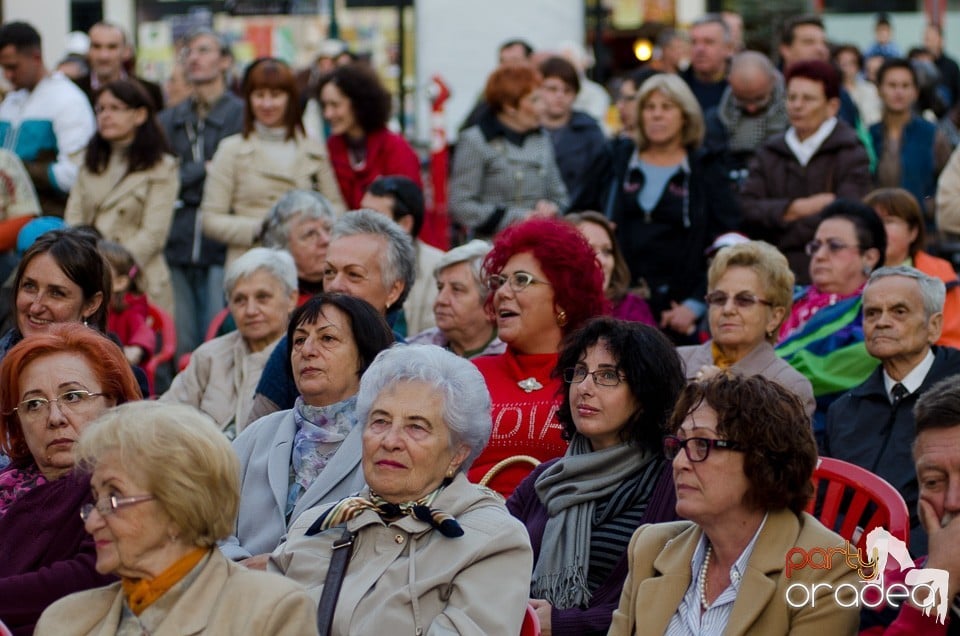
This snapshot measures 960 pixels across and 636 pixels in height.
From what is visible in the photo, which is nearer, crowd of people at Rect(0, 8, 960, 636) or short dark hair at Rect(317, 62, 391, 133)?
crowd of people at Rect(0, 8, 960, 636)

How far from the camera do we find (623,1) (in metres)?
18.7

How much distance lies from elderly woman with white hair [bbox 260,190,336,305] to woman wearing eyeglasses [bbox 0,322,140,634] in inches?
114

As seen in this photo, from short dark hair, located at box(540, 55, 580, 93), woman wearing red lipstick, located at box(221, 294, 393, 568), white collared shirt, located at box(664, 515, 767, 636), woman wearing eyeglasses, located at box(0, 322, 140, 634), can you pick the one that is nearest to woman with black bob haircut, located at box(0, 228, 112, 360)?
woman wearing red lipstick, located at box(221, 294, 393, 568)

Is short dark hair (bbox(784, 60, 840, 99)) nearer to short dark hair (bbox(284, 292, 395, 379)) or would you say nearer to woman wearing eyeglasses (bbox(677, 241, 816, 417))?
woman wearing eyeglasses (bbox(677, 241, 816, 417))

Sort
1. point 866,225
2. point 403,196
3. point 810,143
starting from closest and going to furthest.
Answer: point 866,225 < point 403,196 < point 810,143

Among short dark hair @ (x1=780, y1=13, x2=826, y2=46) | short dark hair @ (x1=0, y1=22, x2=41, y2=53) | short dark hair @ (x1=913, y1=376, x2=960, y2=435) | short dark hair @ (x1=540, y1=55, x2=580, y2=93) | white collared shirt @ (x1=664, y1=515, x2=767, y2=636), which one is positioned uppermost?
short dark hair @ (x1=780, y1=13, x2=826, y2=46)

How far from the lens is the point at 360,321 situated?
5289 millimetres

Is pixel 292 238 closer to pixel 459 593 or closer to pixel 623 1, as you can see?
pixel 459 593

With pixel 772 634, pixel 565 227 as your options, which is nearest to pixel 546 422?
pixel 565 227

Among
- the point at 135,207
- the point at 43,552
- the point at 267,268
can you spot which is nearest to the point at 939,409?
the point at 43,552

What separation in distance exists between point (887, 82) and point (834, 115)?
226cm

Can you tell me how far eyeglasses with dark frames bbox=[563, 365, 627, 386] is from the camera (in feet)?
16.2

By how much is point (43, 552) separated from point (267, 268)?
2798 mm

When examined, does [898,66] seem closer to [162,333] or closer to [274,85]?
[274,85]
